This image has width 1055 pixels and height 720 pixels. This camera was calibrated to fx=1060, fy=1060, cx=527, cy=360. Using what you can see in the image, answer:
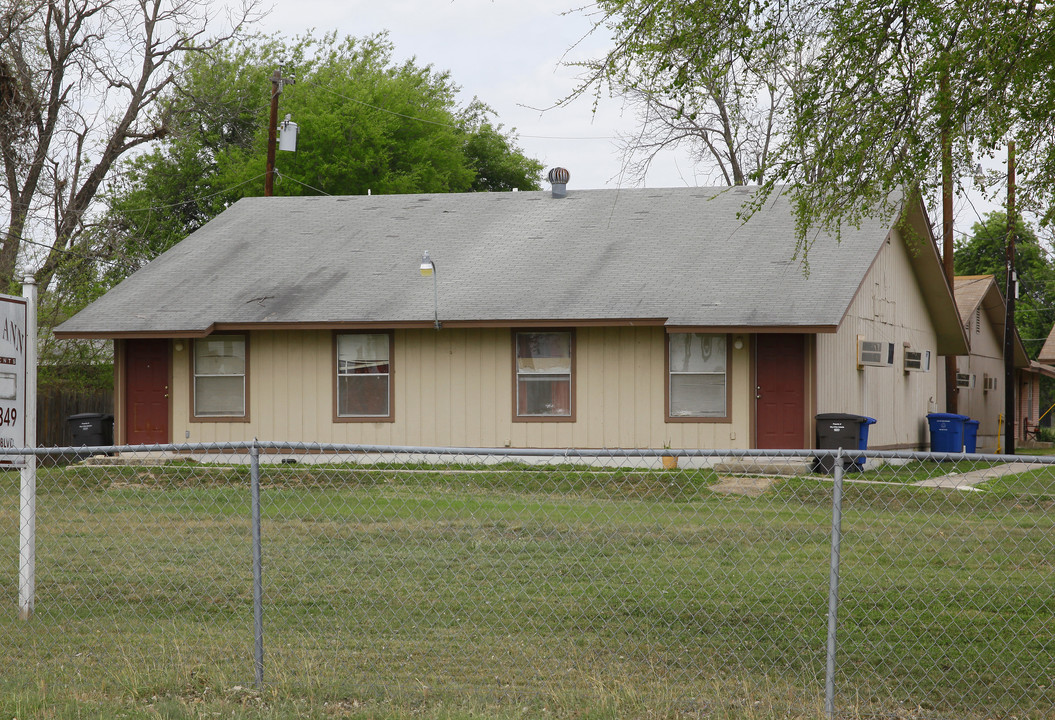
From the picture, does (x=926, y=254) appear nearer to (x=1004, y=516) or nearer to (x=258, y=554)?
(x=1004, y=516)

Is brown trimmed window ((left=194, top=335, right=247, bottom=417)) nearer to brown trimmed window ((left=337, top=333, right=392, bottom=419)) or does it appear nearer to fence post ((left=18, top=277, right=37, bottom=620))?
brown trimmed window ((left=337, top=333, right=392, bottom=419))

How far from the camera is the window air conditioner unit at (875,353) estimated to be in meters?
17.8

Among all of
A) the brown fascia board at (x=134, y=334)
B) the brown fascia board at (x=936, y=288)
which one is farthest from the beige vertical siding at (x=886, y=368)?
the brown fascia board at (x=134, y=334)

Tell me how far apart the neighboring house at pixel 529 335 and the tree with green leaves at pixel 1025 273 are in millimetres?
32485

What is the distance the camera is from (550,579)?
27.1 ft

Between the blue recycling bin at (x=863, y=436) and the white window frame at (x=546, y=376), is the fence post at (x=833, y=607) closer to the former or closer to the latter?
the blue recycling bin at (x=863, y=436)

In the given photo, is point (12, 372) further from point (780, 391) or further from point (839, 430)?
point (839, 430)

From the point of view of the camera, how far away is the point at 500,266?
59.5 ft

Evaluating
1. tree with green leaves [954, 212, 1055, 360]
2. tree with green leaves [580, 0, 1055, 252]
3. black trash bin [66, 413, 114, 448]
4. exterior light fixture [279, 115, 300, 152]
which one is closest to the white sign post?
tree with green leaves [580, 0, 1055, 252]

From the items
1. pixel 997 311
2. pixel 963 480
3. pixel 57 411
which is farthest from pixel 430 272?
pixel 997 311

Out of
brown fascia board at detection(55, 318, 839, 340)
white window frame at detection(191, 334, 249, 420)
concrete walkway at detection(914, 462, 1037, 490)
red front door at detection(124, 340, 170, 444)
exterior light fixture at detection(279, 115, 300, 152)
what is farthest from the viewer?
exterior light fixture at detection(279, 115, 300, 152)

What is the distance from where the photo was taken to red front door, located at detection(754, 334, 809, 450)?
1595cm

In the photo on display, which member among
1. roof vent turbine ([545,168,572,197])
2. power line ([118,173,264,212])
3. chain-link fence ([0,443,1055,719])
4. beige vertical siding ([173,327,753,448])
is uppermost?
power line ([118,173,264,212])

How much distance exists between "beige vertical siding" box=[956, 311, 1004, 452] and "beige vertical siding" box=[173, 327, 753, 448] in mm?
12545
